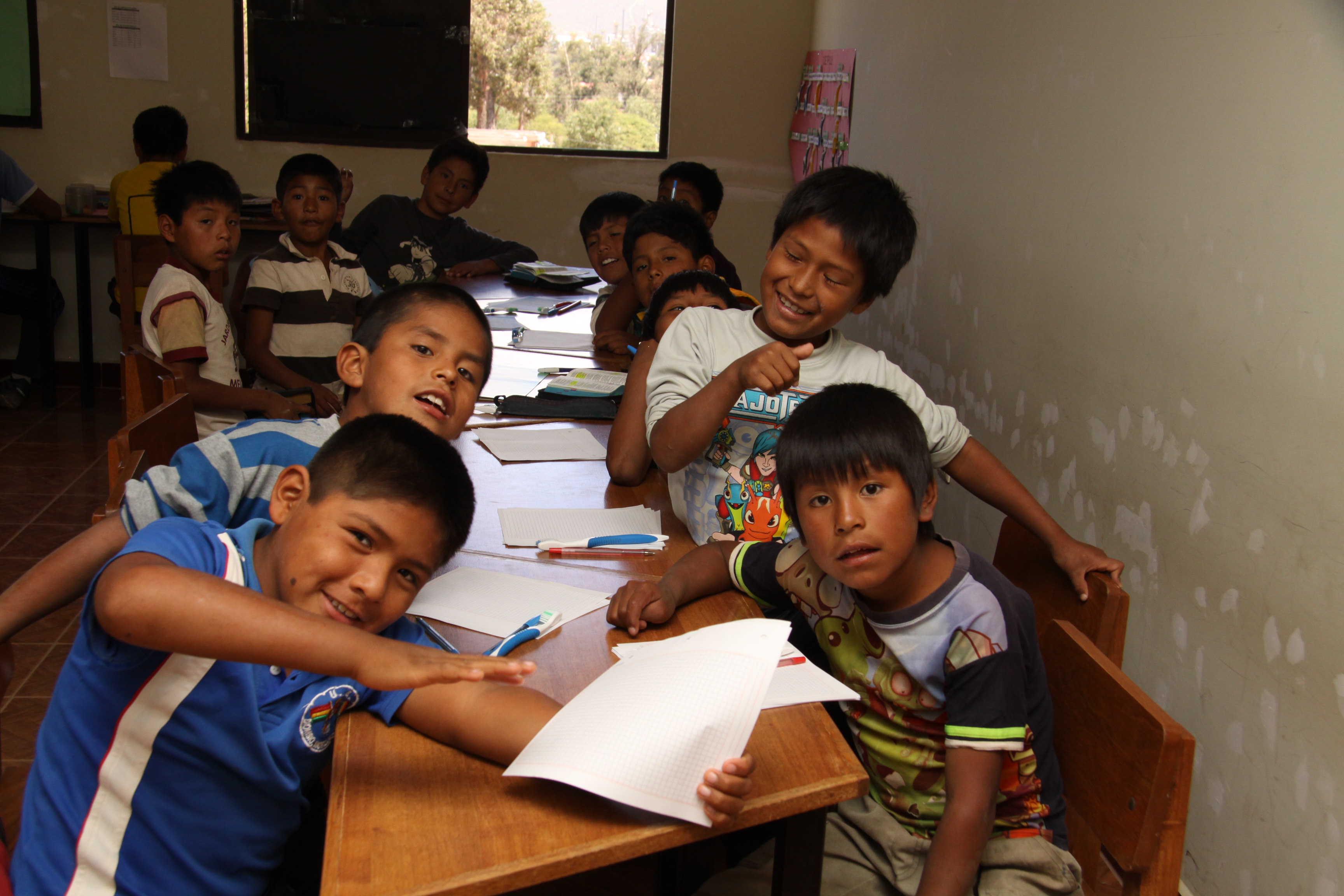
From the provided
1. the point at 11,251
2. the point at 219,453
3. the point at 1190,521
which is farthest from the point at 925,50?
the point at 11,251

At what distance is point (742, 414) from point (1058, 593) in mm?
561

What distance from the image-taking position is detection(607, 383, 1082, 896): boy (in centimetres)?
111

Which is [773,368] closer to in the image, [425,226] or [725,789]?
[725,789]

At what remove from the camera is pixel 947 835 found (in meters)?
1.08

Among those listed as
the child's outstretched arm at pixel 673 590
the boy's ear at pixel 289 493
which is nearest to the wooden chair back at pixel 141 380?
the boy's ear at pixel 289 493

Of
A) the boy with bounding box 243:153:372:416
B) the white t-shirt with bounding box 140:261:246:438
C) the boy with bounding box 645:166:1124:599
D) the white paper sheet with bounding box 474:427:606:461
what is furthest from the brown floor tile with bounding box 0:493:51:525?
the boy with bounding box 645:166:1124:599

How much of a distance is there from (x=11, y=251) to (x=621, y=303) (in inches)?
158

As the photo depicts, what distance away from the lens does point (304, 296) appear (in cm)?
302

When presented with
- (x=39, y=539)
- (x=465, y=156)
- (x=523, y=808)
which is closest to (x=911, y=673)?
(x=523, y=808)

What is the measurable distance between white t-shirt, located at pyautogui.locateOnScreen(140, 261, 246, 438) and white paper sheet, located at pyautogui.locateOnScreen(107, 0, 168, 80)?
326cm

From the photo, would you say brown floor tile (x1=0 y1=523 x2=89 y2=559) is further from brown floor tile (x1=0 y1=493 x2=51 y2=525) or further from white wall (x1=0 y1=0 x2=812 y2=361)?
white wall (x1=0 y1=0 x2=812 y2=361)

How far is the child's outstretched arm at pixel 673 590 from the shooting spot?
125cm

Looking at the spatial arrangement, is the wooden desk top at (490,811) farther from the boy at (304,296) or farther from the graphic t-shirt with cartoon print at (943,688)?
the boy at (304,296)

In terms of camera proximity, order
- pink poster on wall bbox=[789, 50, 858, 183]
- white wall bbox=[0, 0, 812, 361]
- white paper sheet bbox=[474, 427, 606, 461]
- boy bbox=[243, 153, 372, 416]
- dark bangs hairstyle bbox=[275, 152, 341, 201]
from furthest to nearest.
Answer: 1. white wall bbox=[0, 0, 812, 361]
2. pink poster on wall bbox=[789, 50, 858, 183]
3. dark bangs hairstyle bbox=[275, 152, 341, 201]
4. boy bbox=[243, 153, 372, 416]
5. white paper sheet bbox=[474, 427, 606, 461]
